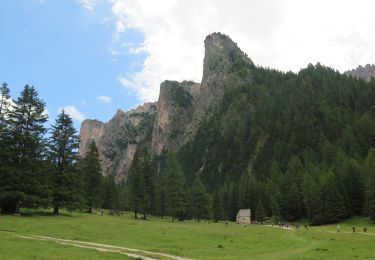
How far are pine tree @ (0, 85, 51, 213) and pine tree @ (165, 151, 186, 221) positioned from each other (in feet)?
126

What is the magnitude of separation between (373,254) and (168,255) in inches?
668

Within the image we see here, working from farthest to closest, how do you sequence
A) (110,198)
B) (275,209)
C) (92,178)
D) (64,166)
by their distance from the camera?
(110,198) < (275,209) < (92,178) < (64,166)

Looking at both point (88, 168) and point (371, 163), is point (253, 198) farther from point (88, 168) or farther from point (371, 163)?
point (88, 168)

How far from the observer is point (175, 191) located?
3789 inches

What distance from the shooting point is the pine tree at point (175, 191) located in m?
95.2

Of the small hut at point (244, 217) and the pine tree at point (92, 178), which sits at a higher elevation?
the pine tree at point (92, 178)

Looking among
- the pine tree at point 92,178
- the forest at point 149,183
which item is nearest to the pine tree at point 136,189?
the forest at point 149,183

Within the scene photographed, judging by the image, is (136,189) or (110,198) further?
(110,198)

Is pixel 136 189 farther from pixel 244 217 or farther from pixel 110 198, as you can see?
pixel 244 217

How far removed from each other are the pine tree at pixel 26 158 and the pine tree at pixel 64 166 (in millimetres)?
3532

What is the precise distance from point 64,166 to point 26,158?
9830 millimetres

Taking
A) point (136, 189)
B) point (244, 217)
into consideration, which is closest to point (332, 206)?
point (244, 217)

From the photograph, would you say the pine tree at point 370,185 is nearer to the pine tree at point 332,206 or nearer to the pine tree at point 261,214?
the pine tree at point 332,206

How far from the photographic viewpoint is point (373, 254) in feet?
111
